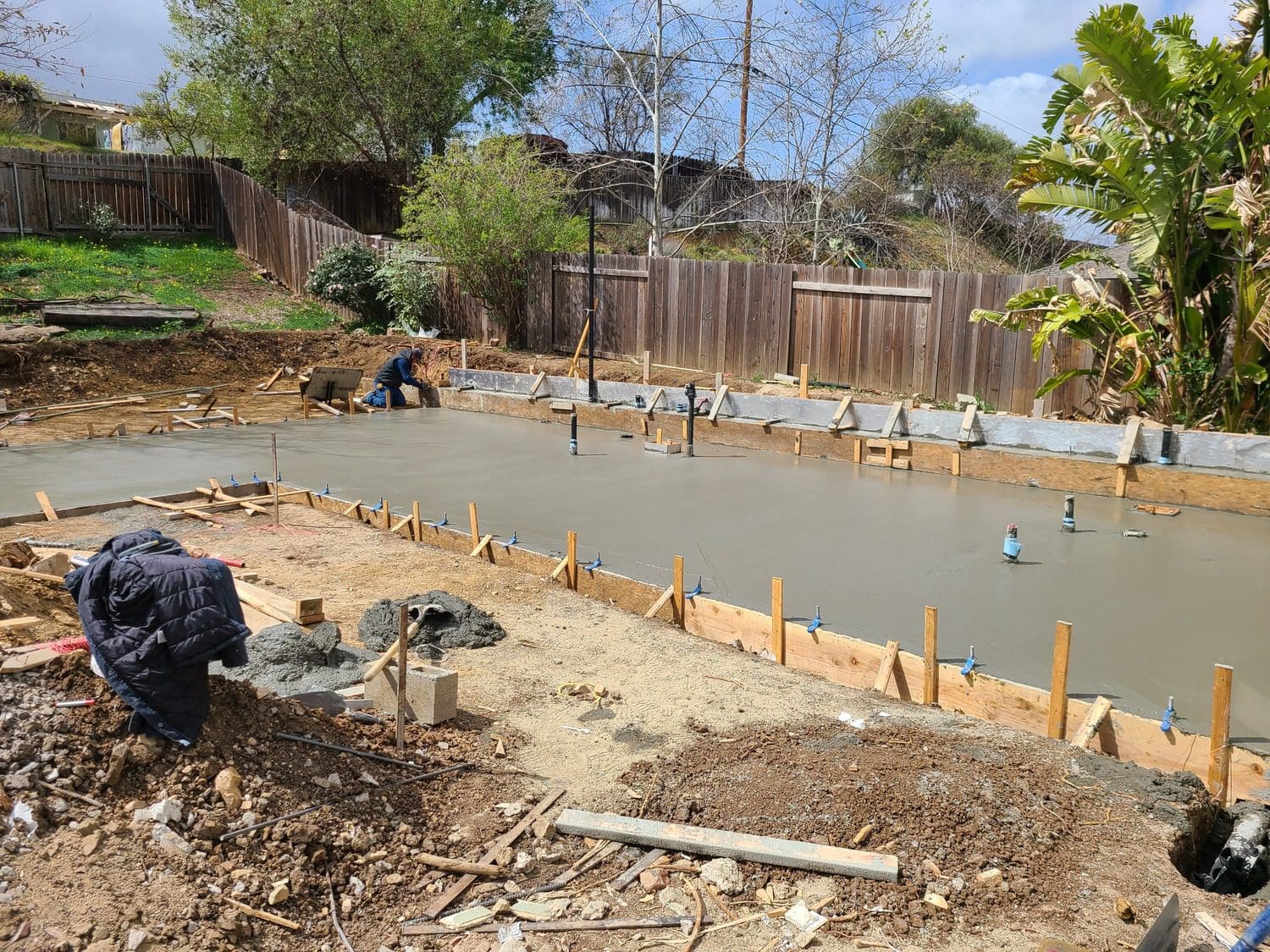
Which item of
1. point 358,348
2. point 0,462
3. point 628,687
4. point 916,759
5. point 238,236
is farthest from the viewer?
point 238,236

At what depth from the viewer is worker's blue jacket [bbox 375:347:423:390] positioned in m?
17.6

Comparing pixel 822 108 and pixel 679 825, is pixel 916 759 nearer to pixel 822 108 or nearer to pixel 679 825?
pixel 679 825

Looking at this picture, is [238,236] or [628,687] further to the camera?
[238,236]

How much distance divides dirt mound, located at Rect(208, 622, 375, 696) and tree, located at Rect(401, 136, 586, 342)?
1348 cm

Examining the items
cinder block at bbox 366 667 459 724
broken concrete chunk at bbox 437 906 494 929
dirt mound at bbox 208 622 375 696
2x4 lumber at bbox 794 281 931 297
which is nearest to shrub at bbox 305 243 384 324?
2x4 lumber at bbox 794 281 931 297

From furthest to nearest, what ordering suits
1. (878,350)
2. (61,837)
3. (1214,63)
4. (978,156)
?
(978,156) < (878,350) < (1214,63) < (61,837)

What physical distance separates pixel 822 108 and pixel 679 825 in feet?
60.9

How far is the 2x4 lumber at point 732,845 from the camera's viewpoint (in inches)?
176

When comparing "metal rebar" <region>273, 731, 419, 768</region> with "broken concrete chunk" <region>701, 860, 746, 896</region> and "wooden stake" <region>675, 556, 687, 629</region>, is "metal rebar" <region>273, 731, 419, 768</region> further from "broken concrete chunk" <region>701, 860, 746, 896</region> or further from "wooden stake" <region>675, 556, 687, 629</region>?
"wooden stake" <region>675, 556, 687, 629</region>

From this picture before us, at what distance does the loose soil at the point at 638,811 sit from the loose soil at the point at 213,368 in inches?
374

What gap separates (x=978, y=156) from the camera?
29578 millimetres

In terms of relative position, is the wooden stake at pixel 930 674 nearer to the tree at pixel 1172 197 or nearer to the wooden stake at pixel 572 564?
the wooden stake at pixel 572 564

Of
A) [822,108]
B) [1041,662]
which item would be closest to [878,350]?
[822,108]

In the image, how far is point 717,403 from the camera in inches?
578
